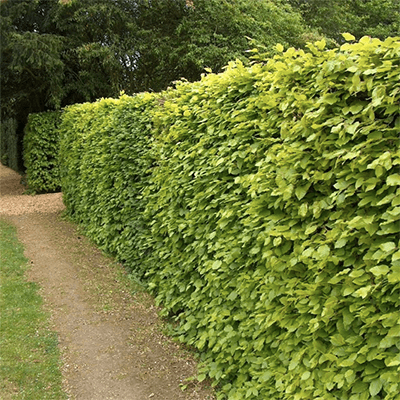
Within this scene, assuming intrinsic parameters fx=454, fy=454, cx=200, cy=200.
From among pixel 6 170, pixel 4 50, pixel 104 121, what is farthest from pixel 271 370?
pixel 6 170

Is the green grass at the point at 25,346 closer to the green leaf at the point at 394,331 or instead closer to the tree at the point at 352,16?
the green leaf at the point at 394,331

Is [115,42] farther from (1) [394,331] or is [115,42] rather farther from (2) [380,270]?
(1) [394,331]

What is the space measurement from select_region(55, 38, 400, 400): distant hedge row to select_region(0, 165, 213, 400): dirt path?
362 mm

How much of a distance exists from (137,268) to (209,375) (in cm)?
307

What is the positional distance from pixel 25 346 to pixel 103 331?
898 mm

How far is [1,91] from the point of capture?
1639cm

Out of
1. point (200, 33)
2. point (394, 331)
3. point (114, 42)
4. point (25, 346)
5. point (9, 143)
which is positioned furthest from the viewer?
point (9, 143)

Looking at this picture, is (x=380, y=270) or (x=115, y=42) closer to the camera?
(x=380, y=270)

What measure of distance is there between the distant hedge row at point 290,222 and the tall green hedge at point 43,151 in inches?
458

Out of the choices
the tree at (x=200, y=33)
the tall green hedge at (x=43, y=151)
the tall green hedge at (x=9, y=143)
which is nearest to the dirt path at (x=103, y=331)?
the tall green hedge at (x=43, y=151)

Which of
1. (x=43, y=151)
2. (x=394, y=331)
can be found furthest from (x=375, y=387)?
(x=43, y=151)

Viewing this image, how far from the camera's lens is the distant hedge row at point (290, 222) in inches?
96.7

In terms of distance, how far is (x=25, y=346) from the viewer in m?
5.10

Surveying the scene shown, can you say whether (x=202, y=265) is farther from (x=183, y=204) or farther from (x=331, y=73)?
(x=331, y=73)
